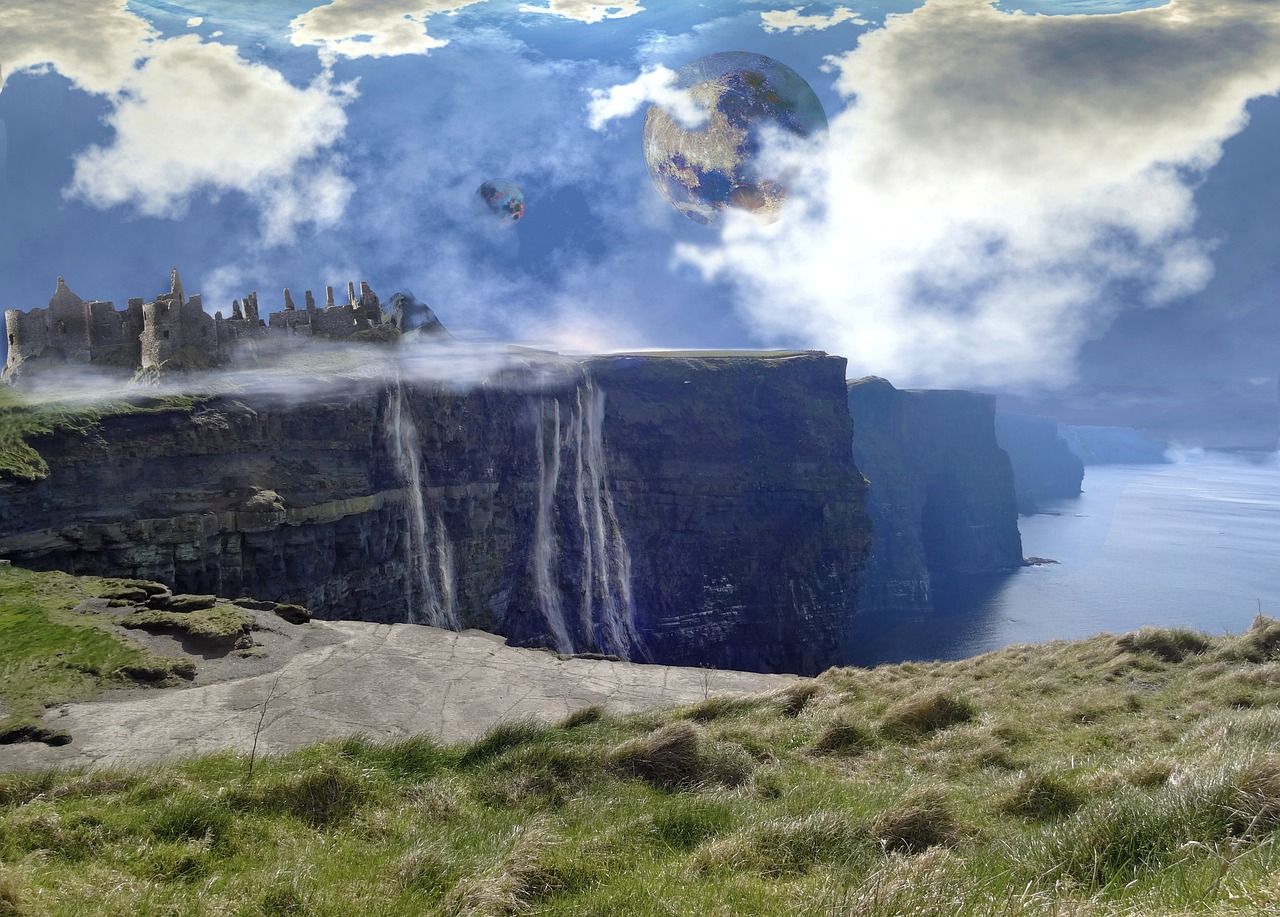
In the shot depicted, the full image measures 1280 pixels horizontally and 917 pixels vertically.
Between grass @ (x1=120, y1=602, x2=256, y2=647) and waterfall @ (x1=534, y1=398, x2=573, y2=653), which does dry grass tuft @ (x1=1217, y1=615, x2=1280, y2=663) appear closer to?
grass @ (x1=120, y1=602, x2=256, y2=647)

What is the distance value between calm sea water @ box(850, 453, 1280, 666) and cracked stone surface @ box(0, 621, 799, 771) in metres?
39.5

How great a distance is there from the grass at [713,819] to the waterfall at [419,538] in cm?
2909

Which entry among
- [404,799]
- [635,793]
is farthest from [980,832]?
[404,799]

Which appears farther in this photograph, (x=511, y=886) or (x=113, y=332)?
(x=113, y=332)

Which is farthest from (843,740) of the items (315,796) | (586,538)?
(586,538)

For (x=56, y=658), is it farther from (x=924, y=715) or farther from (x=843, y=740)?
(x=924, y=715)

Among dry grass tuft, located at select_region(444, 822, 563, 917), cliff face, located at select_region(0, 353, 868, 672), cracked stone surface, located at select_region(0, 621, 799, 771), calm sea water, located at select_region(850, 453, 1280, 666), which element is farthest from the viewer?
calm sea water, located at select_region(850, 453, 1280, 666)

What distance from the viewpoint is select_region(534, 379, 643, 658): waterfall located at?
5056 centimetres

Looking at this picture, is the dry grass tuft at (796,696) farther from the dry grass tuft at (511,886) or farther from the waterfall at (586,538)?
the waterfall at (586,538)

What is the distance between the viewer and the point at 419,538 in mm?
39781

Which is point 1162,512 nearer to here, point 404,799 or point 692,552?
point 692,552

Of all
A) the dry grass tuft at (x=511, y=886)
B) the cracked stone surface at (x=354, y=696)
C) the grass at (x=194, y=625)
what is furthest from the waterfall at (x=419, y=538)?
the dry grass tuft at (x=511, y=886)

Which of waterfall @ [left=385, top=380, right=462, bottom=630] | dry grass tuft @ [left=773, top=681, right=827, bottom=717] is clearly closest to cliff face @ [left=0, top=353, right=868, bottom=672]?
waterfall @ [left=385, top=380, right=462, bottom=630]

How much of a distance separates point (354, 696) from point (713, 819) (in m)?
8.86
